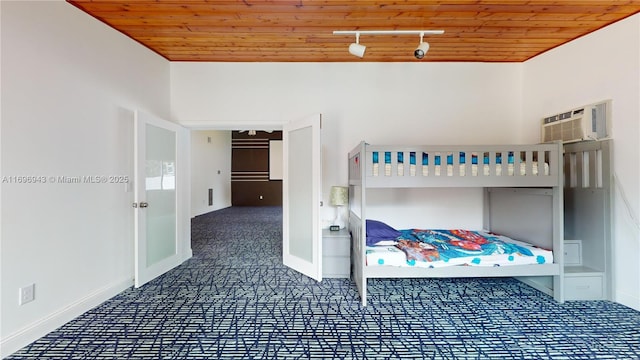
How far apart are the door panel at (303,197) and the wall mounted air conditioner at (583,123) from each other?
253cm

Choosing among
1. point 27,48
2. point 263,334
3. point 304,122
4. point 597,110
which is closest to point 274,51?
point 304,122

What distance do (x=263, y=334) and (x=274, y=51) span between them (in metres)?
2.93

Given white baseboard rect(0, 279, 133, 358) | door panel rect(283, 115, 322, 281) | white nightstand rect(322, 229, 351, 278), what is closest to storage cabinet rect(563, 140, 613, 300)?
white nightstand rect(322, 229, 351, 278)

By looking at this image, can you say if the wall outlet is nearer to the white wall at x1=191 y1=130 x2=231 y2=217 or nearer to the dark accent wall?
the white wall at x1=191 y1=130 x2=231 y2=217

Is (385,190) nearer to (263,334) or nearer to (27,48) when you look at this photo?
(263,334)

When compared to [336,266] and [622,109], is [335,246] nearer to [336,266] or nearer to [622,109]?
[336,266]

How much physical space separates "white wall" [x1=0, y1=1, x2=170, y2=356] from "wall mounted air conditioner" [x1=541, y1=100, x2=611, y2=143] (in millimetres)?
4522

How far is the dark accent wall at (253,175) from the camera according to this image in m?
10.2

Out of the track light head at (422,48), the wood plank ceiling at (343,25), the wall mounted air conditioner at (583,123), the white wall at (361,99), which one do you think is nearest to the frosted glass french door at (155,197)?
the white wall at (361,99)

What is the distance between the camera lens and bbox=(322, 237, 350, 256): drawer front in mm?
3105

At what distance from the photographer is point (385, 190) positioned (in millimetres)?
3611

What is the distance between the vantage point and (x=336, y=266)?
10.2 ft

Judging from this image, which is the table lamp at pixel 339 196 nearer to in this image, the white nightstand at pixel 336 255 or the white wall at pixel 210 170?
the white nightstand at pixel 336 255

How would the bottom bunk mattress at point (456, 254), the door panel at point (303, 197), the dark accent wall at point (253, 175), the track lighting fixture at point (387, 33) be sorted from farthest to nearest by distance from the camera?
1. the dark accent wall at point (253, 175)
2. the door panel at point (303, 197)
3. the track lighting fixture at point (387, 33)
4. the bottom bunk mattress at point (456, 254)
